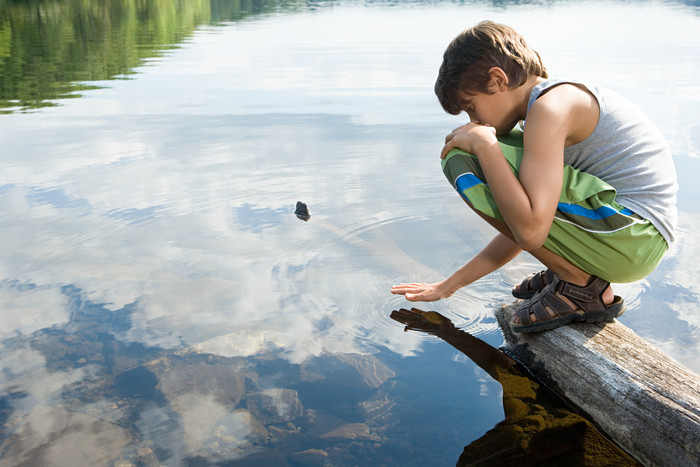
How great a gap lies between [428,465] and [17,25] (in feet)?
79.1

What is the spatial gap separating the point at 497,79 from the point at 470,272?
112 cm

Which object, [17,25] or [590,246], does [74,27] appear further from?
[590,246]

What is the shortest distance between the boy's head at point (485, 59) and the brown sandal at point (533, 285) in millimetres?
996

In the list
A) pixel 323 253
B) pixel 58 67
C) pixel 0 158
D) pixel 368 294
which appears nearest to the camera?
pixel 368 294

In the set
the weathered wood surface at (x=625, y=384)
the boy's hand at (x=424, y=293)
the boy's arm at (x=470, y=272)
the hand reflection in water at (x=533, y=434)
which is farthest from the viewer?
the boy's hand at (x=424, y=293)

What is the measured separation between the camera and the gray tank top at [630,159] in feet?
8.41

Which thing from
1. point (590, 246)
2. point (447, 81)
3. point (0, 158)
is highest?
point (447, 81)

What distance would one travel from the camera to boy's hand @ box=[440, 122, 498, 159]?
2605 mm

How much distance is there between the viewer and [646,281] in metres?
3.72

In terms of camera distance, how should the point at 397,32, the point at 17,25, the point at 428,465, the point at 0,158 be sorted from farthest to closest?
1. the point at 397,32
2. the point at 17,25
3. the point at 0,158
4. the point at 428,465

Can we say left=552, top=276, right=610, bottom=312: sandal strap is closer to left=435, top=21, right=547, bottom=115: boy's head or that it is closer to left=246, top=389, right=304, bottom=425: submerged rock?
left=435, top=21, right=547, bottom=115: boy's head

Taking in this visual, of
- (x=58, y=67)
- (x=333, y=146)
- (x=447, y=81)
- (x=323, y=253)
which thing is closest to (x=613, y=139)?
(x=447, y=81)

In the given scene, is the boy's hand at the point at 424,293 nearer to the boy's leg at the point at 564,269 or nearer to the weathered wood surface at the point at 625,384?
the weathered wood surface at the point at 625,384

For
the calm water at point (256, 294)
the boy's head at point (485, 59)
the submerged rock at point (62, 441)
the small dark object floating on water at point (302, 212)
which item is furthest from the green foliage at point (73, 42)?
the boy's head at point (485, 59)
